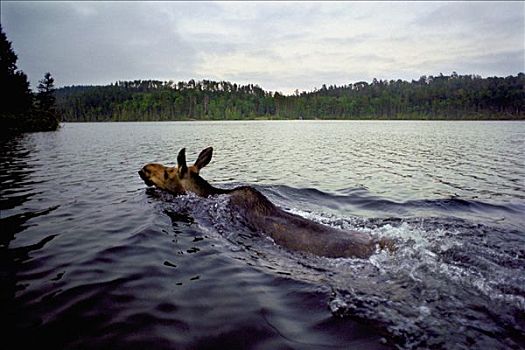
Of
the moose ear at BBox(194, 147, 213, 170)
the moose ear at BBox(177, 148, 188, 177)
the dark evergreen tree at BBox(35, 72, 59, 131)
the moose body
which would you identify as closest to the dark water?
the moose body

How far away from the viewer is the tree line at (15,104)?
1970 inches

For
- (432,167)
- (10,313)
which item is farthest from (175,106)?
(10,313)

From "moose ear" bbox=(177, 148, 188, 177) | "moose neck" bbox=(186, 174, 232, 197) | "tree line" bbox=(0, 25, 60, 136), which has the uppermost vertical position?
"tree line" bbox=(0, 25, 60, 136)

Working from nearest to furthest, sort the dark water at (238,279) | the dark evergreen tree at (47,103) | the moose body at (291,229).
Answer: the dark water at (238,279) → the moose body at (291,229) → the dark evergreen tree at (47,103)

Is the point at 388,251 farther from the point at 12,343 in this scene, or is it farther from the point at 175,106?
the point at 175,106

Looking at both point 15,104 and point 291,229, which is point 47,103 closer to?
point 15,104

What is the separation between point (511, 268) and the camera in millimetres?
6164

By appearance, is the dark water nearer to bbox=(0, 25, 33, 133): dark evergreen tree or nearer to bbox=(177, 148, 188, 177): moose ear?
bbox=(177, 148, 188, 177): moose ear

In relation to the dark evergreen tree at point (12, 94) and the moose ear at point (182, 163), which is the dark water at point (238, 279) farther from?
the dark evergreen tree at point (12, 94)

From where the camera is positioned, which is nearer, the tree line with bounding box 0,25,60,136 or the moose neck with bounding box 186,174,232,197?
the moose neck with bounding box 186,174,232,197

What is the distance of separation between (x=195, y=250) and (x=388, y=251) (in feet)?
12.1

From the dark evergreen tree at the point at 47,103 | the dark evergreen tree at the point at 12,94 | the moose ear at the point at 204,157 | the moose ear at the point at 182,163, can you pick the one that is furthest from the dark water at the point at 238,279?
the dark evergreen tree at the point at 47,103

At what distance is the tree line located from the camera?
50.0m

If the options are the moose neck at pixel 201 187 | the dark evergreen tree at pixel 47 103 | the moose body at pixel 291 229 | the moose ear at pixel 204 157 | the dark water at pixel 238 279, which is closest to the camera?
the dark water at pixel 238 279
